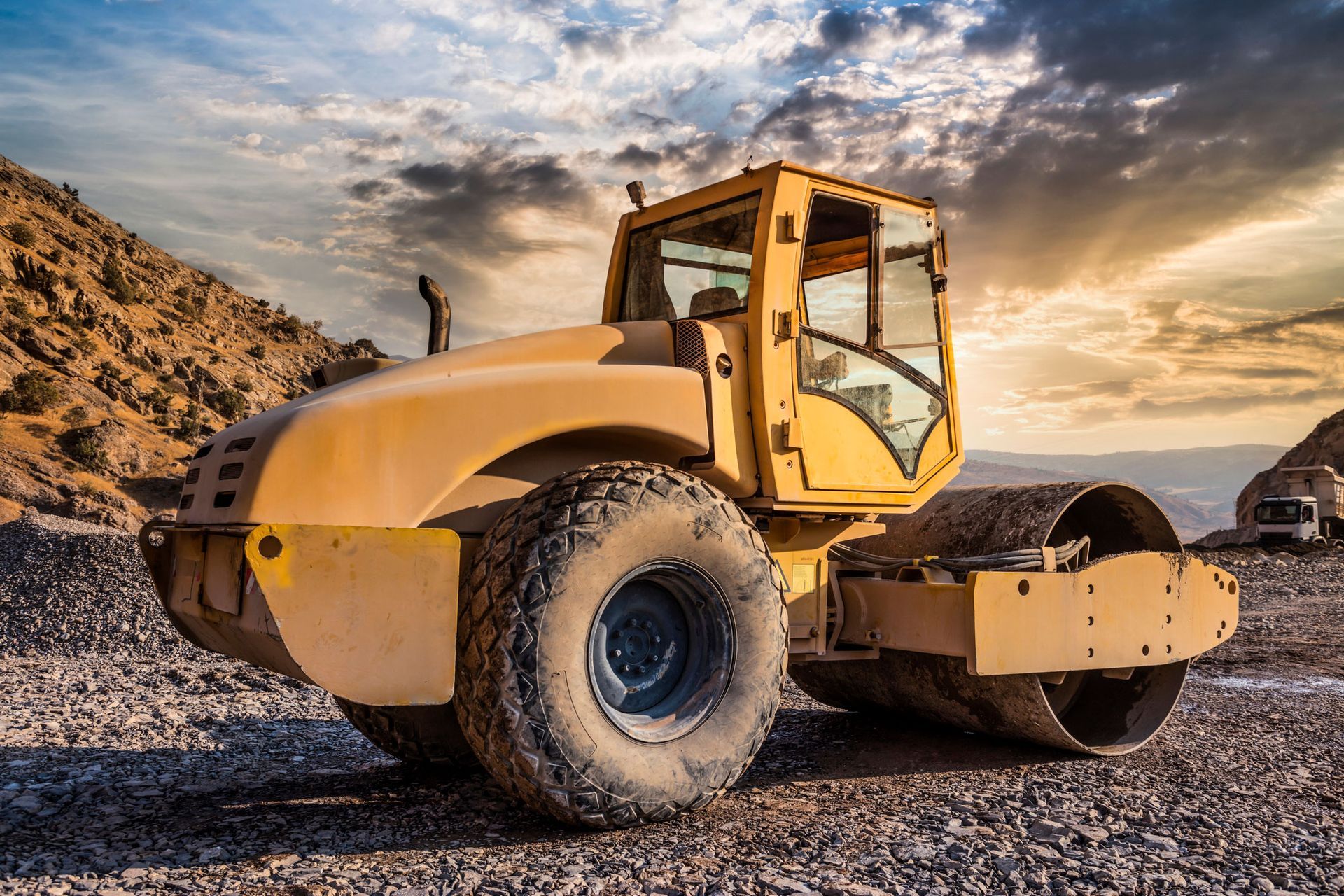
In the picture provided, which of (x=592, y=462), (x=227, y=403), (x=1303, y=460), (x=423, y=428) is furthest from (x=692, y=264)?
(x=1303, y=460)

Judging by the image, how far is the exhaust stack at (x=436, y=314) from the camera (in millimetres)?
4961

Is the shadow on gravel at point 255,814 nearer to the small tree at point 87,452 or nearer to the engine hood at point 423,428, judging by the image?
the engine hood at point 423,428

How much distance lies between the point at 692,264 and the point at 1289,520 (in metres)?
27.8

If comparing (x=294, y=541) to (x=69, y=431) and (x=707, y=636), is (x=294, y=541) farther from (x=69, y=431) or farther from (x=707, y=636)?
(x=69, y=431)

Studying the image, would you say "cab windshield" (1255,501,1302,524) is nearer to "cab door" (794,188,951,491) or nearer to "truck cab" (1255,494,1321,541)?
"truck cab" (1255,494,1321,541)

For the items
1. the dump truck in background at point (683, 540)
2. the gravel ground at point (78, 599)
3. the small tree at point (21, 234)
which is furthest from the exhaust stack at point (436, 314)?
the small tree at point (21, 234)

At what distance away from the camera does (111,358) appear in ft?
112

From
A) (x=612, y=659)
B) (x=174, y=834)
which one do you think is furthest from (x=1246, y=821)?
(x=174, y=834)

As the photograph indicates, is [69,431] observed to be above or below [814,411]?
above

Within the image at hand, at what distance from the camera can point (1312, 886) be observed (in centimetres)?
351

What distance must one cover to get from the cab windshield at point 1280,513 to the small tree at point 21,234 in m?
40.6

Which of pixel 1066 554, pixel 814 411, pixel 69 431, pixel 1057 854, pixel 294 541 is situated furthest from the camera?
pixel 69 431

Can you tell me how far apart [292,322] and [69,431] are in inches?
967

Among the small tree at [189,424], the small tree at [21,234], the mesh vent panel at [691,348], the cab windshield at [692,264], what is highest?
the small tree at [21,234]
